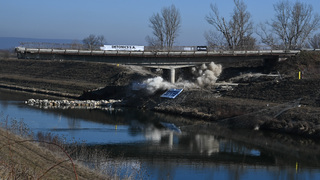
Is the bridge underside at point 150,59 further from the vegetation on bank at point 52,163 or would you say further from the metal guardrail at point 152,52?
the vegetation on bank at point 52,163

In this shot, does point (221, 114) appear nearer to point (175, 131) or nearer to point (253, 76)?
point (175, 131)

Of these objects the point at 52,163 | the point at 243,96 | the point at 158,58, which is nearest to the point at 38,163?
the point at 52,163

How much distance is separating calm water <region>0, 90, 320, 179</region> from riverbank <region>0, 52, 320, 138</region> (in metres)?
3.29

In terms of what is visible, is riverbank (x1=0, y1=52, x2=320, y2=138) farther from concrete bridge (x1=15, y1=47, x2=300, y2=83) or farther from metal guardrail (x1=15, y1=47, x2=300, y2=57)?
metal guardrail (x1=15, y1=47, x2=300, y2=57)

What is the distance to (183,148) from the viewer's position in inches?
1422

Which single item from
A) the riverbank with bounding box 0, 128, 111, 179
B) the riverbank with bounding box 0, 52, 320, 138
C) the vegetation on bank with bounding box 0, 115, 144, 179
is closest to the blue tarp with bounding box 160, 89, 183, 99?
the riverbank with bounding box 0, 52, 320, 138

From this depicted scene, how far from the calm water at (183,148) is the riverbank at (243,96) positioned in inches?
130

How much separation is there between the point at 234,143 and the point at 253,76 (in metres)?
31.8

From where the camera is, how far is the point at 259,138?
4134cm

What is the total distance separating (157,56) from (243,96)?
525 inches

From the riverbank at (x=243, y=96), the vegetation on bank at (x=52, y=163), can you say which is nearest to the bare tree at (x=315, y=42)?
the riverbank at (x=243, y=96)

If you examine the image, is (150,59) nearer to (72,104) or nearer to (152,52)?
(152,52)

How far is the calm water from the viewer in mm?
28859

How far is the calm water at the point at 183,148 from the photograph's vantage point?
28859mm
